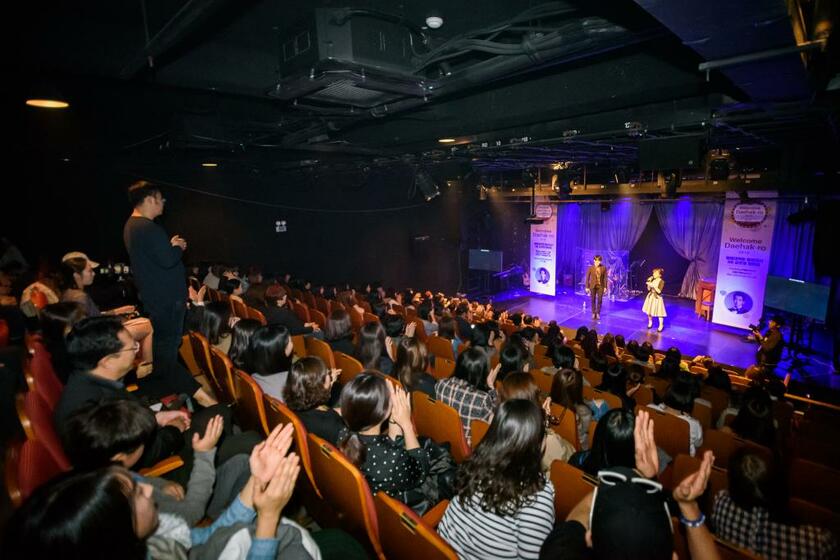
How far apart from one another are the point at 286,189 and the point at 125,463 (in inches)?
426

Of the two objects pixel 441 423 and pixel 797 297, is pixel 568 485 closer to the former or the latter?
pixel 441 423

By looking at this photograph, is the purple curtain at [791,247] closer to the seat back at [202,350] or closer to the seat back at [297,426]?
the seat back at [297,426]

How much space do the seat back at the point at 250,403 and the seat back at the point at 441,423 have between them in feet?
3.83

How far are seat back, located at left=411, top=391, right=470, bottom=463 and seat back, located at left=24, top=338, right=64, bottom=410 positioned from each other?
2.59 meters

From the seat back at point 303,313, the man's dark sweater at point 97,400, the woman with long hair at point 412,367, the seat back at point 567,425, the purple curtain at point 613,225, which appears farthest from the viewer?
the purple curtain at point 613,225

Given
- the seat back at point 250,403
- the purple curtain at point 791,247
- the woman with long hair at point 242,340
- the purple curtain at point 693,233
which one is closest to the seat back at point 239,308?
the woman with long hair at point 242,340

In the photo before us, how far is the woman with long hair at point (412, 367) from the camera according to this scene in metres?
3.85

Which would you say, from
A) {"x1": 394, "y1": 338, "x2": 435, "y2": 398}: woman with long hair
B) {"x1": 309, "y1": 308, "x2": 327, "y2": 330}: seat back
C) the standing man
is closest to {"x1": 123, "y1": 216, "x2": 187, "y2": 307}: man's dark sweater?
the standing man

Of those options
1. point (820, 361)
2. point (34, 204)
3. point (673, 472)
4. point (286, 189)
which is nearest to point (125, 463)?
point (673, 472)

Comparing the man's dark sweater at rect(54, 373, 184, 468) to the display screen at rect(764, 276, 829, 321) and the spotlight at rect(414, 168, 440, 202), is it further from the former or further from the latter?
the display screen at rect(764, 276, 829, 321)

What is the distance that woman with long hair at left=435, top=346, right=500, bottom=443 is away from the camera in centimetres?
316

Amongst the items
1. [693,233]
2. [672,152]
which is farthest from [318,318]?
[693,233]

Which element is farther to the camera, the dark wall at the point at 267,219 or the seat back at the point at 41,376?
the dark wall at the point at 267,219

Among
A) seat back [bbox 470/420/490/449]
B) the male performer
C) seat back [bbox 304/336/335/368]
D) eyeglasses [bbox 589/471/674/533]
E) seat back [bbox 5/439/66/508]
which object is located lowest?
the male performer
